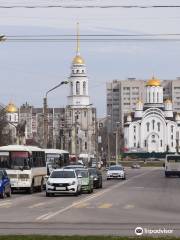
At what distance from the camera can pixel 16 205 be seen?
3722 cm

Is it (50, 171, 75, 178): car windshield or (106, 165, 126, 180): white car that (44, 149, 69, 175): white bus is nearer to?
(106, 165, 126, 180): white car

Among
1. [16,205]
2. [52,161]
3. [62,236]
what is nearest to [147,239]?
[62,236]

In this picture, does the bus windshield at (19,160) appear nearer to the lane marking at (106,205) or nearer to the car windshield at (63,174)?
the car windshield at (63,174)

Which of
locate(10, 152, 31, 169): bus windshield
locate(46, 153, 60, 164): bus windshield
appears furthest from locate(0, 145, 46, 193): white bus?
locate(46, 153, 60, 164): bus windshield

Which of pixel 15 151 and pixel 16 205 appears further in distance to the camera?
pixel 15 151

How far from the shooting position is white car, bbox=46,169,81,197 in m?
45.5

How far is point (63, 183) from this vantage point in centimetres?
4559

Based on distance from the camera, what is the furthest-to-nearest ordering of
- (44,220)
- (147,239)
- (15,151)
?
(15,151) → (44,220) → (147,239)

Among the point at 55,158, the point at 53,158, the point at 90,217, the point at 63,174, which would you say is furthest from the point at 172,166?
the point at 90,217

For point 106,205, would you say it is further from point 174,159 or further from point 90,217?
point 174,159

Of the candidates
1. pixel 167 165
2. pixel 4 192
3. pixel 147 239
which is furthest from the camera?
pixel 167 165

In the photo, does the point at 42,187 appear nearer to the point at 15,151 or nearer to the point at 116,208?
the point at 15,151

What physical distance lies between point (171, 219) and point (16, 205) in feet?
34.5

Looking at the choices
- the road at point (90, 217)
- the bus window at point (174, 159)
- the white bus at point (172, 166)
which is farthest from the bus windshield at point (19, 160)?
the bus window at point (174, 159)
